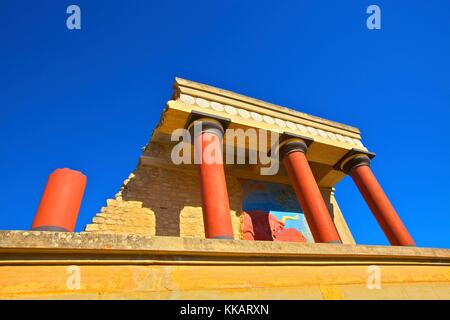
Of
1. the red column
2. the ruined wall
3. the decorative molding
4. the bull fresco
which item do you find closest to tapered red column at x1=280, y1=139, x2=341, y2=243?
the decorative molding

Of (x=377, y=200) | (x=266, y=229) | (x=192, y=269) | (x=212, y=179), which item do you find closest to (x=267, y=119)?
(x=212, y=179)

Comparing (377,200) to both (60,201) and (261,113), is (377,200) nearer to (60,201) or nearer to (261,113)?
(261,113)

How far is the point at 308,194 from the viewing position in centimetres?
737

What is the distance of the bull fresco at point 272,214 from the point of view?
913 cm


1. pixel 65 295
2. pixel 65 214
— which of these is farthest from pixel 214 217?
pixel 65 295

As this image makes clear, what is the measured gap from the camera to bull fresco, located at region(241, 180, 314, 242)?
360 inches

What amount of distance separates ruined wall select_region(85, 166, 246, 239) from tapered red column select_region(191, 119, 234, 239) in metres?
2.48

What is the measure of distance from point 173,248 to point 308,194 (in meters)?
5.22

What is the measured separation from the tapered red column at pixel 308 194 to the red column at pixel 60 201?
5351mm

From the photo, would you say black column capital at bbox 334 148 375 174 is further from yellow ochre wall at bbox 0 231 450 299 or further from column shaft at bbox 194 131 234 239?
yellow ochre wall at bbox 0 231 450 299

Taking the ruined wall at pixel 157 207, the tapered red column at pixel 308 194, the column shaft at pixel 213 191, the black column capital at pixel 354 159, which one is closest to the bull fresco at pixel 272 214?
the ruined wall at pixel 157 207

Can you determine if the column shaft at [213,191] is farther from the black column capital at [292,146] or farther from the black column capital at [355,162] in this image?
the black column capital at [355,162]
